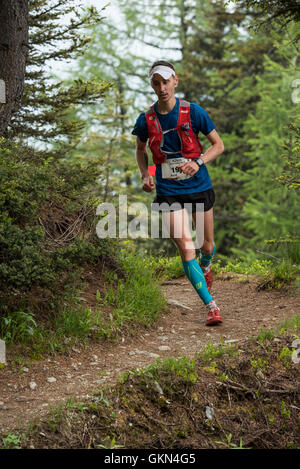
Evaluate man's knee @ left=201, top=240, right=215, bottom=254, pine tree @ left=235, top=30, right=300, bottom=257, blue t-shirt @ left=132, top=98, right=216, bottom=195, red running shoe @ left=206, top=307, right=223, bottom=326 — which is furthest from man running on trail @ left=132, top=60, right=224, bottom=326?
pine tree @ left=235, top=30, right=300, bottom=257

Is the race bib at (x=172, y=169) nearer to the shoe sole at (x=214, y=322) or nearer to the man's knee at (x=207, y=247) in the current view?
the man's knee at (x=207, y=247)

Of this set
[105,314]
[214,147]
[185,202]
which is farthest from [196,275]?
[214,147]

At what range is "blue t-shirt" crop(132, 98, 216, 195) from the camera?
524cm

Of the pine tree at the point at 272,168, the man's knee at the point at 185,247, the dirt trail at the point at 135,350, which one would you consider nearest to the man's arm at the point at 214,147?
the man's knee at the point at 185,247

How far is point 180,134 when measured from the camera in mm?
5223

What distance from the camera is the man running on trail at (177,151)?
17.0 feet

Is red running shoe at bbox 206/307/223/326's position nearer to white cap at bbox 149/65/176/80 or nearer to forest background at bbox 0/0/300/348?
forest background at bbox 0/0/300/348

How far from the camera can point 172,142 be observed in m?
5.27

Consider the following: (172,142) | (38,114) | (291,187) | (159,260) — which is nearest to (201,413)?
(172,142)

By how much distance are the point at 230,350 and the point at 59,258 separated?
1798 millimetres

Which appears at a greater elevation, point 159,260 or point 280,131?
point 280,131

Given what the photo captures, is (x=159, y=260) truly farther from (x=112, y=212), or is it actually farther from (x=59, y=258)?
(x=59, y=258)

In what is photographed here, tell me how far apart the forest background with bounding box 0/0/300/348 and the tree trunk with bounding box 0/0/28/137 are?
47 centimetres

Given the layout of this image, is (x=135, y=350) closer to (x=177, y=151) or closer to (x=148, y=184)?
(x=148, y=184)
